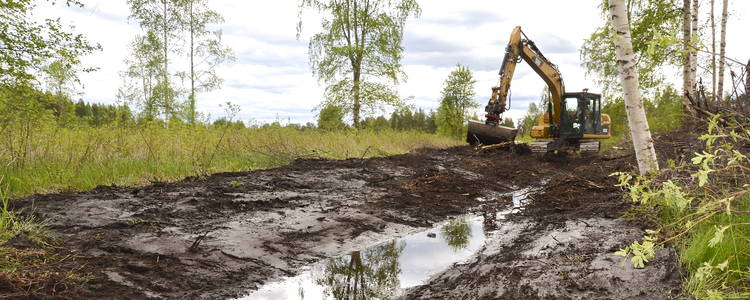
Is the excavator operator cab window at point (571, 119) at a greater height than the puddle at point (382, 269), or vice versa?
the excavator operator cab window at point (571, 119)

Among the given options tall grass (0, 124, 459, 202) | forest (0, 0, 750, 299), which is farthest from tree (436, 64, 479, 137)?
tall grass (0, 124, 459, 202)

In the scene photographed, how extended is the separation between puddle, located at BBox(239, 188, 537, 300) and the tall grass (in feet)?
10.3

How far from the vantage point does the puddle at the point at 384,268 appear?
12.0 ft

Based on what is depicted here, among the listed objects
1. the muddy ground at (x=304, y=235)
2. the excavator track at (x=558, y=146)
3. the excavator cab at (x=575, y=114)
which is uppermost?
the excavator cab at (x=575, y=114)

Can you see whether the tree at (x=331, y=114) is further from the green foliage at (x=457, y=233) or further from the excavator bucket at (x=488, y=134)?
the green foliage at (x=457, y=233)

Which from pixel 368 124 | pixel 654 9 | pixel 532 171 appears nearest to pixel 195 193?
pixel 532 171

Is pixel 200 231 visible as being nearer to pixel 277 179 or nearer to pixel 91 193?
pixel 91 193

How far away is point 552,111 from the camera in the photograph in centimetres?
1480

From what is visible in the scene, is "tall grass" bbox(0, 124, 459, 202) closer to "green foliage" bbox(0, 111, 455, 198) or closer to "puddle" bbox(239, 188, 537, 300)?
"green foliage" bbox(0, 111, 455, 198)

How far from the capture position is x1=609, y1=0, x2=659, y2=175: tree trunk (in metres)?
4.89

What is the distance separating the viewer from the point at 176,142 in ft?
27.6

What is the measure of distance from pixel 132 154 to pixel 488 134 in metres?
10.9

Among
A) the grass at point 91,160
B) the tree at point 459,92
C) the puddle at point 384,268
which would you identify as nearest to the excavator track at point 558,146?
the grass at point 91,160

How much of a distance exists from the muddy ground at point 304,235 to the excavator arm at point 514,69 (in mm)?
5360
